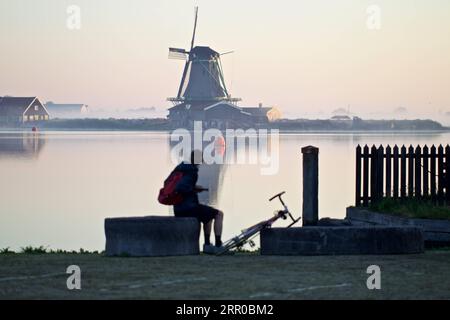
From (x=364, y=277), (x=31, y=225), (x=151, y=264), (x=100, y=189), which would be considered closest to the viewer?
(x=364, y=277)

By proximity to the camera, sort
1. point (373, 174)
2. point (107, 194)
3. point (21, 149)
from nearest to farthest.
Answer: point (373, 174) → point (107, 194) → point (21, 149)

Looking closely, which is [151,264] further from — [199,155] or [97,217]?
[97,217]

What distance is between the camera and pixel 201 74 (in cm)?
15625

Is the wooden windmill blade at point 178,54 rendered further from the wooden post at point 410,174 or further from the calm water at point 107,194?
the wooden post at point 410,174

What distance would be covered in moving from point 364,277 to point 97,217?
80.7 feet

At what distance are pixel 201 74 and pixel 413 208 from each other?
13674 centimetres

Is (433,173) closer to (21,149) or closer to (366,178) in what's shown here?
(366,178)

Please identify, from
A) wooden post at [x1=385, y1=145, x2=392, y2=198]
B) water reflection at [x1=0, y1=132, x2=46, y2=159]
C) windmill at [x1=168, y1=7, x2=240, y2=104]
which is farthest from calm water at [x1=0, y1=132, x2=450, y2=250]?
windmill at [x1=168, y1=7, x2=240, y2=104]

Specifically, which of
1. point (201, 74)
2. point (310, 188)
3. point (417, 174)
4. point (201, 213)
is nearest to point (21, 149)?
point (201, 74)

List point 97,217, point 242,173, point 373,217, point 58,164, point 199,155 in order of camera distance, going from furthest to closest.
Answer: point 58,164, point 242,173, point 97,217, point 373,217, point 199,155

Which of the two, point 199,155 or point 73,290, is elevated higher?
point 199,155

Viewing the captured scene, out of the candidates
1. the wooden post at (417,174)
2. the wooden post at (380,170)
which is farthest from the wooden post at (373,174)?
the wooden post at (417,174)

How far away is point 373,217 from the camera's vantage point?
20859 mm

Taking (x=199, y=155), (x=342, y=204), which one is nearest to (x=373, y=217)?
(x=199, y=155)
